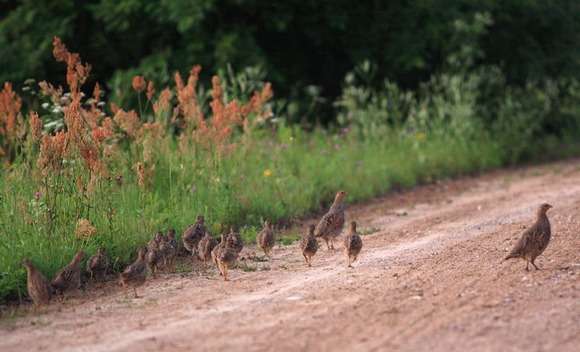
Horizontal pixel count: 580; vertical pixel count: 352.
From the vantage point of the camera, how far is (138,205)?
1151cm

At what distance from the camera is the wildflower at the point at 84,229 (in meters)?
9.78

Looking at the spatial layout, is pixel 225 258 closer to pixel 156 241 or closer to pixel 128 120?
pixel 156 241

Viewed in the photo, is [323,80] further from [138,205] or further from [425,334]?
[425,334]

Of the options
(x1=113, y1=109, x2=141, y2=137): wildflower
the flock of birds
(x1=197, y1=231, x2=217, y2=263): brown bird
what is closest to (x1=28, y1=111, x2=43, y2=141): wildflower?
the flock of birds

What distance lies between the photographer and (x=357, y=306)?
816 centimetres

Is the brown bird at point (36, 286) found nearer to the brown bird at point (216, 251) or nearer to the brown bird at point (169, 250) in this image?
the brown bird at point (169, 250)

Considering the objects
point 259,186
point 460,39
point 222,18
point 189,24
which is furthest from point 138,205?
point 460,39

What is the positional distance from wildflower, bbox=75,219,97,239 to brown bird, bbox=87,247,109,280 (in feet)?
0.66

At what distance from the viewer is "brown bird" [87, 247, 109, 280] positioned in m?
9.66

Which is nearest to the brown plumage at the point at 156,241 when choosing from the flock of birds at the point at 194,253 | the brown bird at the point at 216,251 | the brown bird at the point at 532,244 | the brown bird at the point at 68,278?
the flock of birds at the point at 194,253

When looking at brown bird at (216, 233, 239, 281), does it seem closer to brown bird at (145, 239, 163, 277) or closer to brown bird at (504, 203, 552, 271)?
brown bird at (145, 239, 163, 277)

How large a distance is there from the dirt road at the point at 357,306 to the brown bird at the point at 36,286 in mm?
155

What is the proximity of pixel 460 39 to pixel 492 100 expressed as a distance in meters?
1.65

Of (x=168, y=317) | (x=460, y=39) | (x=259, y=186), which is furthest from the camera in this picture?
(x=460, y=39)
